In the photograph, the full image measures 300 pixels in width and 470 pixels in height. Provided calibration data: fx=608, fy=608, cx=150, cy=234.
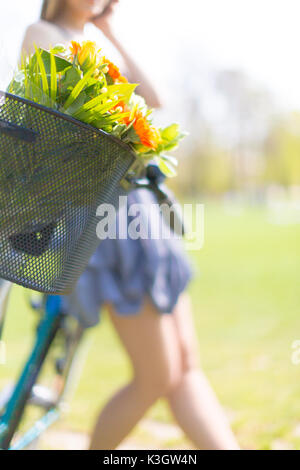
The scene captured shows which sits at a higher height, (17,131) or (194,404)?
(17,131)

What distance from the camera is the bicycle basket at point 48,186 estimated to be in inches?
44.6

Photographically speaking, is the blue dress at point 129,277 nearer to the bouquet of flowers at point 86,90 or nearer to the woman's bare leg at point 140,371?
the woman's bare leg at point 140,371

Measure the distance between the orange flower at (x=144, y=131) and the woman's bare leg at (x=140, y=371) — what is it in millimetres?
837

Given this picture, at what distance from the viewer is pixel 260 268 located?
364 inches

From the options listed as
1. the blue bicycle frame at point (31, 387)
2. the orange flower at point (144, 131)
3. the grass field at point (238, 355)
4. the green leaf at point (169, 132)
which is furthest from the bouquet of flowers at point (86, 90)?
the grass field at point (238, 355)

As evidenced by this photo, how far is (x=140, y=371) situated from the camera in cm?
195

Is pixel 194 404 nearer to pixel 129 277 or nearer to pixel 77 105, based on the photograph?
pixel 129 277

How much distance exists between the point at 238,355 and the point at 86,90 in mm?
3422

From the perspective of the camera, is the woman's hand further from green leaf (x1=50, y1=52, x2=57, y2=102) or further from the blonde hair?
green leaf (x1=50, y1=52, x2=57, y2=102)

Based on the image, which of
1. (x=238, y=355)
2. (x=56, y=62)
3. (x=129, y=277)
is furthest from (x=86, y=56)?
(x=238, y=355)

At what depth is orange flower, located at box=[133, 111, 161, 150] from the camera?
47.6 inches
